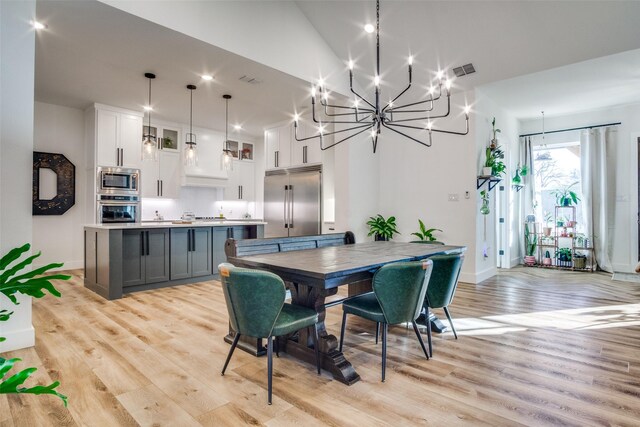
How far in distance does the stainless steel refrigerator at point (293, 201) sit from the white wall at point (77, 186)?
330cm

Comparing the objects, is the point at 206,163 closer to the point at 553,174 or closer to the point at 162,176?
the point at 162,176

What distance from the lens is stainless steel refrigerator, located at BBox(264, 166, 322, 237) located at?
20.8 ft

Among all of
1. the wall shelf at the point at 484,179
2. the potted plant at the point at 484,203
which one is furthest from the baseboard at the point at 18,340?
the potted plant at the point at 484,203

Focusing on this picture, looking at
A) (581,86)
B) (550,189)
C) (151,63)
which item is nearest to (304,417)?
(151,63)

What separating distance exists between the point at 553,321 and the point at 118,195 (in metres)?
6.38

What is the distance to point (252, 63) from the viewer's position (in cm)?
417

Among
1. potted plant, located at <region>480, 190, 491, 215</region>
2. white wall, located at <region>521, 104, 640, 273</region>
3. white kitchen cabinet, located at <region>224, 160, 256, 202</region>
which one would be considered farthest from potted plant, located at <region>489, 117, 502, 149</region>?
white kitchen cabinet, located at <region>224, 160, 256, 202</region>

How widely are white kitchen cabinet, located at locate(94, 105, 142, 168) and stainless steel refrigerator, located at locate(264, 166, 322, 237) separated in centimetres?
248

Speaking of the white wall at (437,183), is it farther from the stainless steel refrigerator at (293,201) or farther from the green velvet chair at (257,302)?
the green velvet chair at (257,302)

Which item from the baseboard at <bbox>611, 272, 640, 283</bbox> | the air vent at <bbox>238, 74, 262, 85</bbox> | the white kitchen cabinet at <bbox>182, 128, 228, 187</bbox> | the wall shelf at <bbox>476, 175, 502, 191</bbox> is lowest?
the baseboard at <bbox>611, 272, 640, 283</bbox>

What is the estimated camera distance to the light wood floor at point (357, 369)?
1.88 metres

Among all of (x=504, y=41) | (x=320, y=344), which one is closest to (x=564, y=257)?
(x=504, y=41)

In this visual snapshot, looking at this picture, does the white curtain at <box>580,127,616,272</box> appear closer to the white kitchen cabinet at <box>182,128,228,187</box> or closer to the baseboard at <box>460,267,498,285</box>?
the baseboard at <box>460,267,498,285</box>

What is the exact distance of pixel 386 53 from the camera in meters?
5.10
